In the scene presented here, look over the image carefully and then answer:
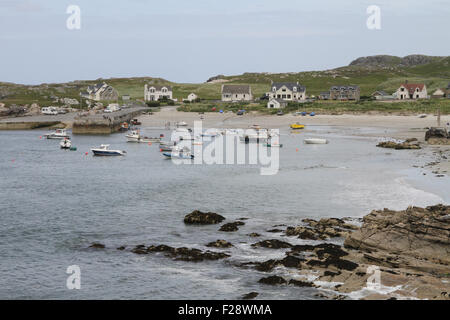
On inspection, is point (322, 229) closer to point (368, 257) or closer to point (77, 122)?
point (368, 257)

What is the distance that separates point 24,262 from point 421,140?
69511 mm

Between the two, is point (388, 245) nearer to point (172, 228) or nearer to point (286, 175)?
point (172, 228)

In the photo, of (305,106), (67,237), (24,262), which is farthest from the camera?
(305,106)

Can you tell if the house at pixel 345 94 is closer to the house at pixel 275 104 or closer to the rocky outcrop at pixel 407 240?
the house at pixel 275 104

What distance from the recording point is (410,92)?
163 m

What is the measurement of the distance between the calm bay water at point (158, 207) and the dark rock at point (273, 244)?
0.68m

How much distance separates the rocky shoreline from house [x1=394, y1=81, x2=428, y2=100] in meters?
139

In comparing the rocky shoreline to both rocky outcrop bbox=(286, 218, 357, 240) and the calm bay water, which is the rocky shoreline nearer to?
rocky outcrop bbox=(286, 218, 357, 240)

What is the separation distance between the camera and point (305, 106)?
143 meters

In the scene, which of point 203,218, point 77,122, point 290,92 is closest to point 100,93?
point 290,92

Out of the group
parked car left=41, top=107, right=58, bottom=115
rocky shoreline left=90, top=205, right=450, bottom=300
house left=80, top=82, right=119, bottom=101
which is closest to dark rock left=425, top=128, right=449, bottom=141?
rocky shoreline left=90, top=205, right=450, bottom=300

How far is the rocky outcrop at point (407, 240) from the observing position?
2554 centimetres
